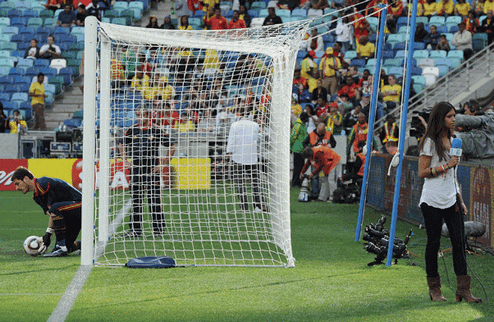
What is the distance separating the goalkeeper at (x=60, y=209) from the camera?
8570 millimetres

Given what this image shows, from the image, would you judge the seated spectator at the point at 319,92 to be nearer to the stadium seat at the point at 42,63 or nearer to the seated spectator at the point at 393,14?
the seated spectator at the point at 393,14

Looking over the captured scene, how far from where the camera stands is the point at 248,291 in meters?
6.55

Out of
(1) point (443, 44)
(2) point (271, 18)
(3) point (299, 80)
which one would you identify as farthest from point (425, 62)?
(2) point (271, 18)

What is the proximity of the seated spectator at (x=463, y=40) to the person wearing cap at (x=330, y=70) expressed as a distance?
3.87 metres

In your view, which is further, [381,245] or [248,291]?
[381,245]

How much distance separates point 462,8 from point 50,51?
14.6m

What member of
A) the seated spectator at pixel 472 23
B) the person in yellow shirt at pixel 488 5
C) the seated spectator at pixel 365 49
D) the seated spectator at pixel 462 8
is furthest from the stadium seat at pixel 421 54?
the person in yellow shirt at pixel 488 5

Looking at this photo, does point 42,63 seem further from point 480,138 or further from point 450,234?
point 450,234

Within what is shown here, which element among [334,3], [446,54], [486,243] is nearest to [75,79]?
[334,3]

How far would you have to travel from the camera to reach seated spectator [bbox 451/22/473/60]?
2172cm

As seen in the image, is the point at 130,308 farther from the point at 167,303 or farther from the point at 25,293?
the point at 25,293

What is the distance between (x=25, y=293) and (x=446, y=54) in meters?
18.4

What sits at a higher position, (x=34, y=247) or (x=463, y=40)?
(x=463, y=40)

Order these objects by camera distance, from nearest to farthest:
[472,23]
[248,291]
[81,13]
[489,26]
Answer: [248,291] < [489,26] < [472,23] < [81,13]
